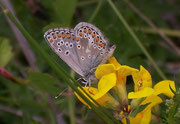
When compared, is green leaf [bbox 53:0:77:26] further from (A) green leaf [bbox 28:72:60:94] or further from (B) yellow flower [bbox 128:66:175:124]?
(B) yellow flower [bbox 128:66:175:124]

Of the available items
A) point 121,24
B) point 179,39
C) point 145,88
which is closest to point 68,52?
point 145,88

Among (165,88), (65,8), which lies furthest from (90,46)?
(65,8)

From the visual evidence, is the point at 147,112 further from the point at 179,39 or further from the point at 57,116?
the point at 179,39

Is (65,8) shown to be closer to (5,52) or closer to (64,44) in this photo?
(5,52)

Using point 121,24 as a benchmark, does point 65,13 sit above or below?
above

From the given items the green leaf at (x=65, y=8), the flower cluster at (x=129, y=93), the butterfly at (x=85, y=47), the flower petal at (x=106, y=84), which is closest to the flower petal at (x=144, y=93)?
the flower cluster at (x=129, y=93)

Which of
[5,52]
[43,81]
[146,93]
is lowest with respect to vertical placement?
[146,93]

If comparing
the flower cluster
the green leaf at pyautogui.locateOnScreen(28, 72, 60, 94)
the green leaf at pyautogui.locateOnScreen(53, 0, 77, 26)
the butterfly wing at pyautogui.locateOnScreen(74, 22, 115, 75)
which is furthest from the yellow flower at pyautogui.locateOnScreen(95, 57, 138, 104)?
the green leaf at pyautogui.locateOnScreen(53, 0, 77, 26)
